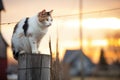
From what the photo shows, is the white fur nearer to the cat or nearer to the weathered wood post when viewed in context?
the cat

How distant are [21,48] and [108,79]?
1.87 meters

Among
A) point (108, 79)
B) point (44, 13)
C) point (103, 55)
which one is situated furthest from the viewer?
point (44, 13)

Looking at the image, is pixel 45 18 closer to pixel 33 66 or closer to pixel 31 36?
pixel 31 36

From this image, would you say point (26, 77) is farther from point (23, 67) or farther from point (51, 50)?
point (51, 50)

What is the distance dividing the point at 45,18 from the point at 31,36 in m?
0.33

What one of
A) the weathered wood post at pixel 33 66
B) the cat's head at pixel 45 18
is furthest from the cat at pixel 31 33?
the weathered wood post at pixel 33 66

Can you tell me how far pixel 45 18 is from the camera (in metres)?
6.75

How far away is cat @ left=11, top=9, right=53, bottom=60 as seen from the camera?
266 inches

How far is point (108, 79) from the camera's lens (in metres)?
5.29

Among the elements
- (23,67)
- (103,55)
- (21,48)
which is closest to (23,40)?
(21,48)

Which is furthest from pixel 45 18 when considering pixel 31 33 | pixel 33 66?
pixel 33 66

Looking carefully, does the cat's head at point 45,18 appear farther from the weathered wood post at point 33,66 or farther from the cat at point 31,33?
the weathered wood post at point 33,66

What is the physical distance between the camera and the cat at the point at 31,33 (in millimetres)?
6766

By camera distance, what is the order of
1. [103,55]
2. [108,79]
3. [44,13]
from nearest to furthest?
[108,79] < [103,55] < [44,13]
